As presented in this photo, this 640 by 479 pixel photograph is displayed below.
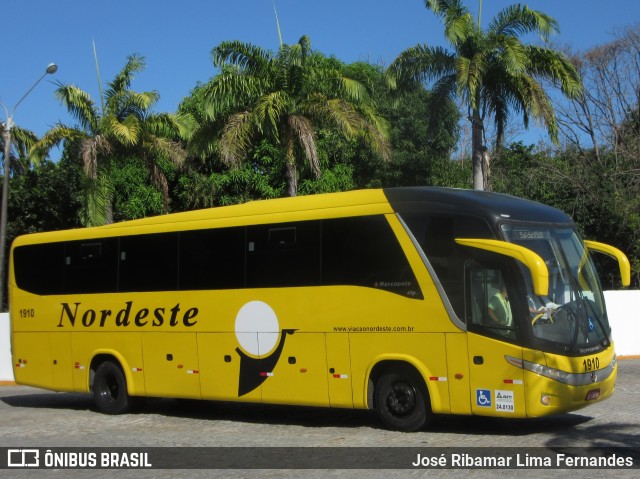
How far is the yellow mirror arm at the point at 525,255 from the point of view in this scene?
9422 millimetres

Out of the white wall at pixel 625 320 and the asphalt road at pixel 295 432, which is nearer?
the asphalt road at pixel 295 432

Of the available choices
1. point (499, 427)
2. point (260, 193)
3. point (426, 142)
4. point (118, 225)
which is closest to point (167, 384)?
point (118, 225)

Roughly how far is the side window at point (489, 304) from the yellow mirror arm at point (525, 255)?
325 mm

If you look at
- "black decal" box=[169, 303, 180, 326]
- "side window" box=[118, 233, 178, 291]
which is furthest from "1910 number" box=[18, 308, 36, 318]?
"black decal" box=[169, 303, 180, 326]

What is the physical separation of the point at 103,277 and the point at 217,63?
10696mm

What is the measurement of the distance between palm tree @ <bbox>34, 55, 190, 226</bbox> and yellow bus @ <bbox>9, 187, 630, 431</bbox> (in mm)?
11750

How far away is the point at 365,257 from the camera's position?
11789 millimetres

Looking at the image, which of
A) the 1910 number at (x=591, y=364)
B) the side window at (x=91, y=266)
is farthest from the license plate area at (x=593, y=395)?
the side window at (x=91, y=266)

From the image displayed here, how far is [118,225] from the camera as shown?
15203 millimetres

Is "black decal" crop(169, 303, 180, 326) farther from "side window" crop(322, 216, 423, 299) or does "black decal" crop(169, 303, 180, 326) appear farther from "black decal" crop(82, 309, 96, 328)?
"side window" crop(322, 216, 423, 299)

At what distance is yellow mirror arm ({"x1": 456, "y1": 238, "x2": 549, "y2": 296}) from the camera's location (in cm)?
942

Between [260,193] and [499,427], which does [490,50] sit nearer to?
[260,193]

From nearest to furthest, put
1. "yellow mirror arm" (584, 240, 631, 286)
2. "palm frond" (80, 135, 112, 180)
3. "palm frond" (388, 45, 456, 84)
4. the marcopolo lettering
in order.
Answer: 1. "yellow mirror arm" (584, 240, 631, 286)
2. the marcopolo lettering
3. "palm frond" (388, 45, 456, 84)
4. "palm frond" (80, 135, 112, 180)

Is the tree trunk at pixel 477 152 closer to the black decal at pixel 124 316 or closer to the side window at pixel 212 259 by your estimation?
the side window at pixel 212 259
